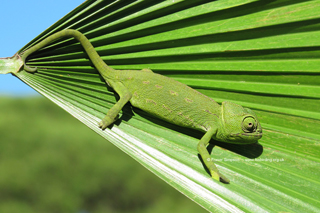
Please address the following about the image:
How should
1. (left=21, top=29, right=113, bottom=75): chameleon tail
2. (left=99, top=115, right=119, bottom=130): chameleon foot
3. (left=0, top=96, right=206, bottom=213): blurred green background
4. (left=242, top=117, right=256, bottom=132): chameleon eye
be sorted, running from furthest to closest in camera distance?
(left=0, top=96, right=206, bottom=213): blurred green background → (left=21, top=29, right=113, bottom=75): chameleon tail → (left=99, top=115, right=119, bottom=130): chameleon foot → (left=242, top=117, right=256, bottom=132): chameleon eye

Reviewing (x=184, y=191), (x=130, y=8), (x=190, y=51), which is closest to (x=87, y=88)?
(x=130, y=8)

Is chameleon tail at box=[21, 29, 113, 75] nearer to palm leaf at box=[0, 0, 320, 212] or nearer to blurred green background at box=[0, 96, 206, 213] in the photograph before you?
palm leaf at box=[0, 0, 320, 212]

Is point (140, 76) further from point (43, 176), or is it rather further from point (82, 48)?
point (43, 176)

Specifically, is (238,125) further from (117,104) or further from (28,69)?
(28,69)

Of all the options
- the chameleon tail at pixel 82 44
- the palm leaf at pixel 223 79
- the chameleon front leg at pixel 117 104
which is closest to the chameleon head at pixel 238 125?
the palm leaf at pixel 223 79

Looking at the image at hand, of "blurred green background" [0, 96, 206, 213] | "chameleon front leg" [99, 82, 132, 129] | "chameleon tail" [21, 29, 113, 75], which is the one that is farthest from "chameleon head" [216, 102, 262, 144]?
"blurred green background" [0, 96, 206, 213]

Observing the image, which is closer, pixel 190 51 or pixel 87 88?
pixel 190 51

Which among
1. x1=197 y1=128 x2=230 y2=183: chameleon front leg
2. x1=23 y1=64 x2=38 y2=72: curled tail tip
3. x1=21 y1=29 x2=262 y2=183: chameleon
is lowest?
x1=197 y1=128 x2=230 y2=183: chameleon front leg
